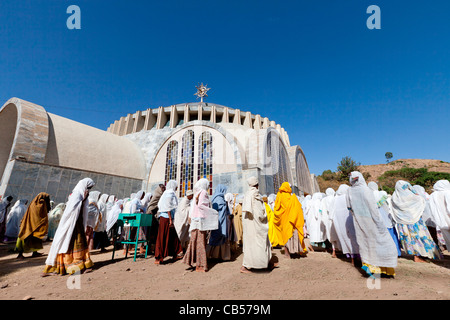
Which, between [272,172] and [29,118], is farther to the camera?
[272,172]

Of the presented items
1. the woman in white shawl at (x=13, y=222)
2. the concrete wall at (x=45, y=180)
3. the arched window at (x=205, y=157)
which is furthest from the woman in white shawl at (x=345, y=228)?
the concrete wall at (x=45, y=180)

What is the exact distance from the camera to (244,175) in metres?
10.0

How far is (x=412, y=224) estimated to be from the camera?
4.44 m

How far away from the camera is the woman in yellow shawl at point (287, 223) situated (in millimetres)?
4523

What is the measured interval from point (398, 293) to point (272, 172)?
359 inches

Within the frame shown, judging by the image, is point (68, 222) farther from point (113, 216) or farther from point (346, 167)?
point (346, 167)

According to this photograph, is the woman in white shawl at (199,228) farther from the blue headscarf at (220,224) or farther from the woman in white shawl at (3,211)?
the woman in white shawl at (3,211)

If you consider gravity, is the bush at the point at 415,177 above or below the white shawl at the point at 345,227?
above

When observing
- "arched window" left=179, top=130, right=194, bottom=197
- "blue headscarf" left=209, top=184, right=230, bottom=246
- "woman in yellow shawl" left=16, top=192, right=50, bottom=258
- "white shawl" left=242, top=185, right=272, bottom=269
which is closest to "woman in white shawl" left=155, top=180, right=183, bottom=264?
"blue headscarf" left=209, top=184, right=230, bottom=246

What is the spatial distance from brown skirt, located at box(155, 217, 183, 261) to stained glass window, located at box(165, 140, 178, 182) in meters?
7.56

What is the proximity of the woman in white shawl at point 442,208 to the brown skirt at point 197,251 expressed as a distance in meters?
4.51
